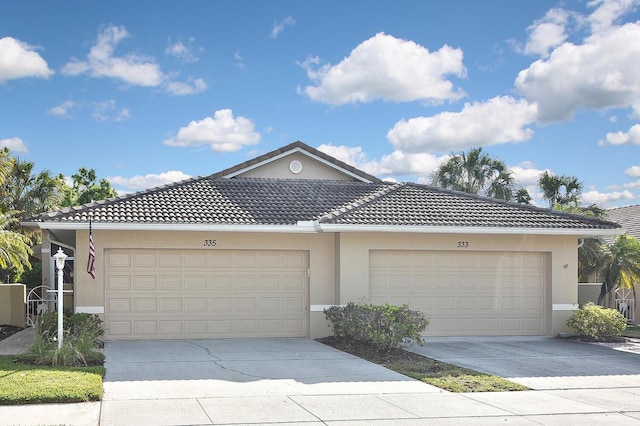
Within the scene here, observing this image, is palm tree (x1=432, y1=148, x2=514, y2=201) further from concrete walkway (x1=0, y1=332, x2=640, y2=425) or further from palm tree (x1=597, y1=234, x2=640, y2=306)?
concrete walkway (x1=0, y1=332, x2=640, y2=425)

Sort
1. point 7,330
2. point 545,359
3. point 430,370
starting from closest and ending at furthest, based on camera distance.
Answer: point 430,370 < point 545,359 < point 7,330

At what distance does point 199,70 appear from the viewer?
19.6 m

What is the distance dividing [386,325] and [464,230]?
4074 mm

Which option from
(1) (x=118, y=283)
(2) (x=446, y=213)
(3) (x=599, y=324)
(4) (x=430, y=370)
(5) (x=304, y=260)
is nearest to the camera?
(4) (x=430, y=370)

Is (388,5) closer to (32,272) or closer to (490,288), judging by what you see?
(490,288)

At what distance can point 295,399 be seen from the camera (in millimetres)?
10914

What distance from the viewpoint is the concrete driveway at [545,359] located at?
13.0 m

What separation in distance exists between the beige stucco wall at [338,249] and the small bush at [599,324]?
74 cm

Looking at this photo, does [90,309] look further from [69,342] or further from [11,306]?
[11,306]

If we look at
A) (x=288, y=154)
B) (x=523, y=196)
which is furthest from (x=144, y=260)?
(x=523, y=196)

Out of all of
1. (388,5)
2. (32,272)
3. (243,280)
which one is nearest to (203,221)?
(243,280)

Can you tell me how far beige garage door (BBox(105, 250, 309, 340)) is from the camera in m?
17.8

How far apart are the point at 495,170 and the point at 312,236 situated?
1637 cm

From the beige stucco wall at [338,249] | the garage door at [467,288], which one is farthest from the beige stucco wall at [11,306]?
the garage door at [467,288]
